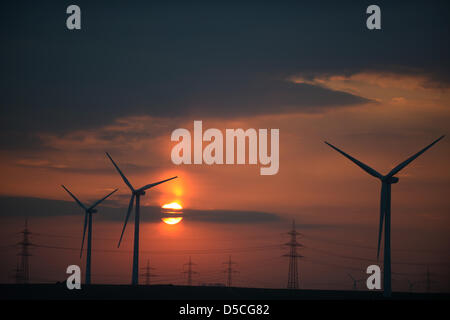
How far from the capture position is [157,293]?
14312cm

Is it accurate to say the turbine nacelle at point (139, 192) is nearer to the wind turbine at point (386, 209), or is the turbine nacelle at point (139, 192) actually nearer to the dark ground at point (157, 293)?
the dark ground at point (157, 293)

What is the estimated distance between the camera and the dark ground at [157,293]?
134m

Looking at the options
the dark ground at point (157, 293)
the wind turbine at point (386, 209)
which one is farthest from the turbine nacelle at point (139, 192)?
the wind turbine at point (386, 209)

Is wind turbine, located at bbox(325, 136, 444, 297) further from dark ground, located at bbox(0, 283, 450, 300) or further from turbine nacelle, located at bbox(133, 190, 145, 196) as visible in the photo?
turbine nacelle, located at bbox(133, 190, 145, 196)

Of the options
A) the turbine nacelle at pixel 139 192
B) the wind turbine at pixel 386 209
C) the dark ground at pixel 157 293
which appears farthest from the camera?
the turbine nacelle at pixel 139 192

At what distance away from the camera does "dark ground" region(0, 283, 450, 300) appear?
440 feet

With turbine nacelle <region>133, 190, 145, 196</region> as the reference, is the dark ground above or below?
below

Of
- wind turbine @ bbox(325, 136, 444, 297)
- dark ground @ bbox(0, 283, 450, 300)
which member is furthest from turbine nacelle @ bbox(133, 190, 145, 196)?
wind turbine @ bbox(325, 136, 444, 297)

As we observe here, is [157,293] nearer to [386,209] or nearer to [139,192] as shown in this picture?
[139,192]
